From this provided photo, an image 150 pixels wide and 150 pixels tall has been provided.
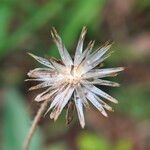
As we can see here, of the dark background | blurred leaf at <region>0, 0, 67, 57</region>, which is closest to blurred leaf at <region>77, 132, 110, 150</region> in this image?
the dark background

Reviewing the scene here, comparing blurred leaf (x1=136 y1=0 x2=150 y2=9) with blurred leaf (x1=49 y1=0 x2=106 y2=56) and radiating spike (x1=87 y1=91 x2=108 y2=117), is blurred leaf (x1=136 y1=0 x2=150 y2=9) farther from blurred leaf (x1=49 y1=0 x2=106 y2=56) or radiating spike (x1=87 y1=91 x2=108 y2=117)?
radiating spike (x1=87 y1=91 x2=108 y2=117)

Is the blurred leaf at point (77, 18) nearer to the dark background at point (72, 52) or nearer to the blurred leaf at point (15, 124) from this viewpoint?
the dark background at point (72, 52)

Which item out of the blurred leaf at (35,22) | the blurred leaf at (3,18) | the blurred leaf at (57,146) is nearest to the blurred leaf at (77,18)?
the blurred leaf at (35,22)

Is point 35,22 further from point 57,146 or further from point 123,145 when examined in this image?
point 123,145

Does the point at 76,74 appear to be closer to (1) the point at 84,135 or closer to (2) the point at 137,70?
(1) the point at 84,135

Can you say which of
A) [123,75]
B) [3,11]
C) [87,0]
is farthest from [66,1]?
[123,75]

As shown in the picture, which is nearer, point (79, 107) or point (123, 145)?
point (79, 107)

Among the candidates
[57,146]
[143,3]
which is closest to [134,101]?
[57,146]
